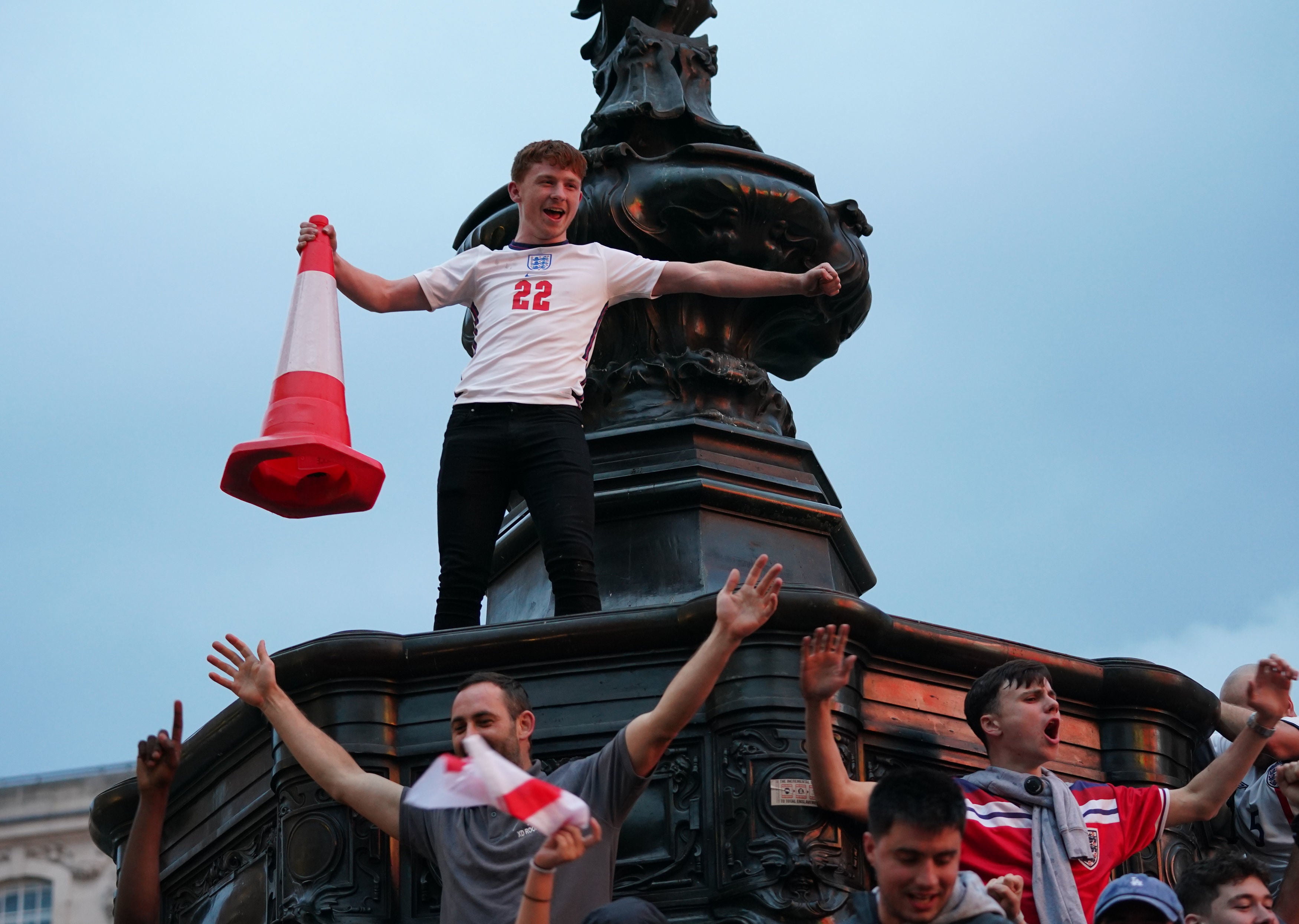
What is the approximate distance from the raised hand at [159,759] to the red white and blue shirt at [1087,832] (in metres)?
2.41

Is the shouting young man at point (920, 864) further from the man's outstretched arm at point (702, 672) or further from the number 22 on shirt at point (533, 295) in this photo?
the number 22 on shirt at point (533, 295)

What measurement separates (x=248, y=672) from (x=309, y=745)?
12.1 inches

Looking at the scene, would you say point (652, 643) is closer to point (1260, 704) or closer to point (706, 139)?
point (1260, 704)

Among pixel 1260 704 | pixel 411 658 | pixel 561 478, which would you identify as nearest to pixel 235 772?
pixel 411 658

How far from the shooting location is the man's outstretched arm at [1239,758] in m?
5.77

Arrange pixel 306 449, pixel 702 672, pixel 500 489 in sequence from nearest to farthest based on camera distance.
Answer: pixel 702 672 → pixel 306 449 → pixel 500 489

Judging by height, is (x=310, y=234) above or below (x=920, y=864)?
above

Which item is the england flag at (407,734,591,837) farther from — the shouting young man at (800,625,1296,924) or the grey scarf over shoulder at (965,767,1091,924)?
the grey scarf over shoulder at (965,767,1091,924)

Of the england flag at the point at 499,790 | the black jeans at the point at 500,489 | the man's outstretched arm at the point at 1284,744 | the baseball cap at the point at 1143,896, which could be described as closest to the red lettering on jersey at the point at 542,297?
the black jeans at the point at 500,489

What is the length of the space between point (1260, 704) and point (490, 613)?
329 centimetres

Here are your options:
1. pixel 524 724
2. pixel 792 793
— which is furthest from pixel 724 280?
pixel 524 724

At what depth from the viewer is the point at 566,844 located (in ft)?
13.3

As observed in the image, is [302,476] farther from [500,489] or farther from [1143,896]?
[1143,896]

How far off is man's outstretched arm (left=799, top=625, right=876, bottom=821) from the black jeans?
119cm
